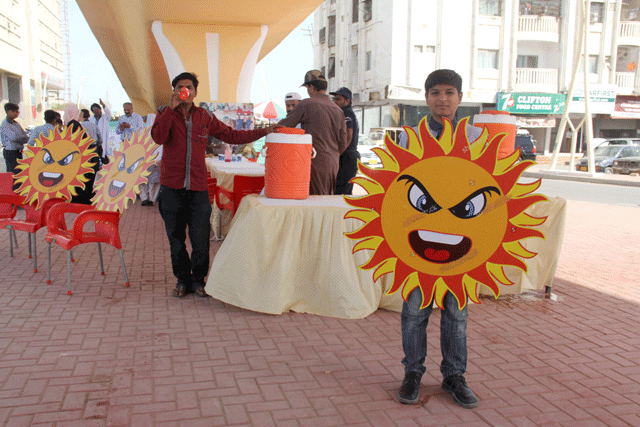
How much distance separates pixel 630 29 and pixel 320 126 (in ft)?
111

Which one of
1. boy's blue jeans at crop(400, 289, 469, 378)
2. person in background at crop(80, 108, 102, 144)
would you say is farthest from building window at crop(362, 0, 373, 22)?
boy's blue jeans at crop(400, 289, 469, 378)

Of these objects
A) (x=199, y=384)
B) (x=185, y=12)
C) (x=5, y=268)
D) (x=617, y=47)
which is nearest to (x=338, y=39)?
(x=617, y=47)

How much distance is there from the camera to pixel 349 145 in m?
6.30

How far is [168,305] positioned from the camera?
4.41 m

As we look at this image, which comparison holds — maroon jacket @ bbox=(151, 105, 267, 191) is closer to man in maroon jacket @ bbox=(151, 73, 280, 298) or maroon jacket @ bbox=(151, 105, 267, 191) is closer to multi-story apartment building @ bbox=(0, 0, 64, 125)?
man in maroon jacket @ bbox=(151, 73, 280, 298)

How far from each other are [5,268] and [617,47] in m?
35.0

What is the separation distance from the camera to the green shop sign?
29.7m

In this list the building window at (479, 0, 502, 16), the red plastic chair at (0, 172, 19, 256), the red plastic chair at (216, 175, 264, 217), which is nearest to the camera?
the red plastic chair at (216, 175, 264, 217)

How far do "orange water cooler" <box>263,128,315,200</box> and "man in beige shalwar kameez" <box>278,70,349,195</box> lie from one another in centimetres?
59

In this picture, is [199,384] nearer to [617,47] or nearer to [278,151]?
[278,151]

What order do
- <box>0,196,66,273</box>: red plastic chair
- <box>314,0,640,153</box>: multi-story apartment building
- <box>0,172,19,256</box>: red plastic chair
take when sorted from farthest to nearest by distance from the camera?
1. <box>314,0,640,153</box>: multi-story apartment building
2. <box>0,172,19,256</box>: red plastic chair
3. <box>0,196,66,273</box>: red plastic chair

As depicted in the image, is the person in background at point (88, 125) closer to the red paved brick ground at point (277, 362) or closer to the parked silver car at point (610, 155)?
the red paved brick ground at point (277, 362)

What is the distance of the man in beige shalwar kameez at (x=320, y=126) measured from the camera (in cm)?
481

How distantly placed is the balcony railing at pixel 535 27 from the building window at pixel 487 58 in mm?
1905
